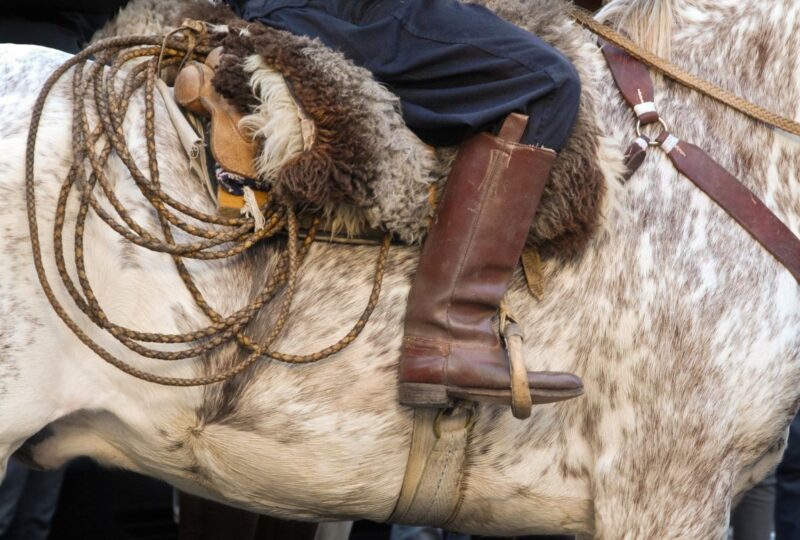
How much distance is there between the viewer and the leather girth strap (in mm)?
2385

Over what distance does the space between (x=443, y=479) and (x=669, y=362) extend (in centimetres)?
58

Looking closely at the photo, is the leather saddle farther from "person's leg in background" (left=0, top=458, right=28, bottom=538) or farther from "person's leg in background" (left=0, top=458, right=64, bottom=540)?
"person's leg in background" (left=0, top=458, right=64, bottom=540)

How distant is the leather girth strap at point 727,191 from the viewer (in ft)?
7.82

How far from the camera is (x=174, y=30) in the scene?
2.35 metres

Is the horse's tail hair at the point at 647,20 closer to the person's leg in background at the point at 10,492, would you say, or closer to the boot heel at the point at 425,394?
the boot heel at the point at 425,394

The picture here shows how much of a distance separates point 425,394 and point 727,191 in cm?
82

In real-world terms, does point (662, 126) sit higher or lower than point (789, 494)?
higher

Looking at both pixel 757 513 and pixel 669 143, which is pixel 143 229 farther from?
pixel 757 513

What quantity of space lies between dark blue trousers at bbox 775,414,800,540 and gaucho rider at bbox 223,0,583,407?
1.54 meters

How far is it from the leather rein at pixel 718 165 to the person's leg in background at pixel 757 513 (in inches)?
75.5

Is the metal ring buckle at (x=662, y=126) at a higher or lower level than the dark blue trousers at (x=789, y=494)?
higher

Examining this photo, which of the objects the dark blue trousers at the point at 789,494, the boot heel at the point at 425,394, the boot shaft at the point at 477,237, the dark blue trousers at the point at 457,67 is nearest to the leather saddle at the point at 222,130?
the dark blue trousers at the point at 457,67

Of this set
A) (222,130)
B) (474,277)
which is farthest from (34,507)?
(474,277)

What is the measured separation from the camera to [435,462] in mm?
2434
